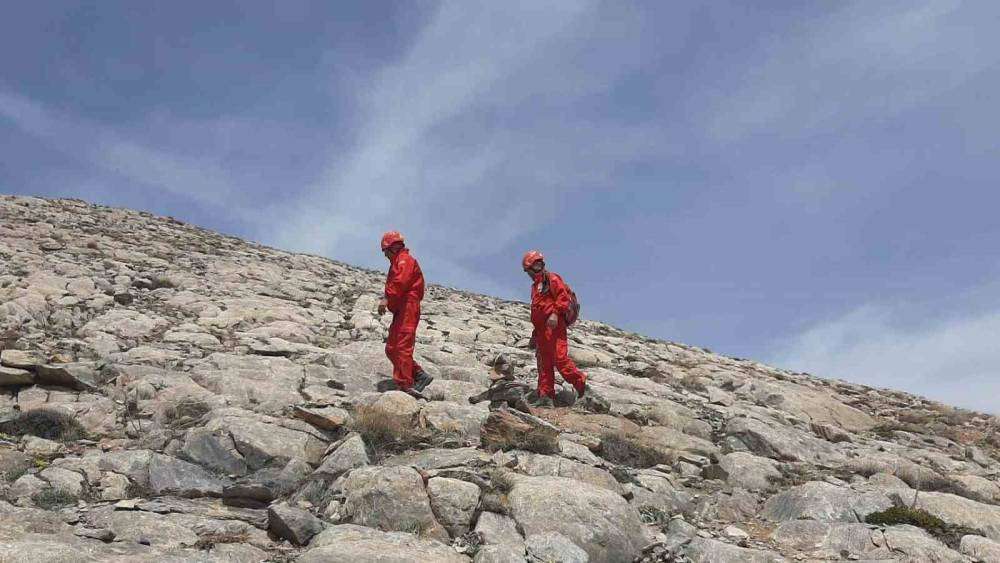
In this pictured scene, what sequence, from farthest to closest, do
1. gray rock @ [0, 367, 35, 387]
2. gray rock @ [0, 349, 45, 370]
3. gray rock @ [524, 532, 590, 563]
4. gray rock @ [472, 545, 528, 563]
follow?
1. gray rock @ [0, 349, 45, 370]
2. gray rock @ [0, 367, 35, 387]
3. gray rock @ [524, 532, 590, 563]
4. gray rock @ [472, 545, 528, 563]

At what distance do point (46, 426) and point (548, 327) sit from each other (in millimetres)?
7083

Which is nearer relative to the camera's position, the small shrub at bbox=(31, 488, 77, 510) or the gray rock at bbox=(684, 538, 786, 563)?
the small shrub at bbox=(31, 488, 77, 510)

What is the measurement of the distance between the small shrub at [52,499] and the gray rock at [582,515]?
414 cm

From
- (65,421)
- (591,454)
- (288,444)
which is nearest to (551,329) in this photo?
(591,454)

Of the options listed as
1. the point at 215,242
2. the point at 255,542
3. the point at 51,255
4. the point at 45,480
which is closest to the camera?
the point at 255,542

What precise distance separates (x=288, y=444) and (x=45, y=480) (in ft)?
8.01

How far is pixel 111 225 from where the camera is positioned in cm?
2512

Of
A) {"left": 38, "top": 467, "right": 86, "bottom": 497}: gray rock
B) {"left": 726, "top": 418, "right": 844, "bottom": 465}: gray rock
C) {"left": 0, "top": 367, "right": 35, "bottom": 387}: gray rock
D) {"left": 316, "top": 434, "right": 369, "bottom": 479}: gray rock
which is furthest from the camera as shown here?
{"left": 726, "top": 418, "right": 844, "bottom": 465}: gray rock

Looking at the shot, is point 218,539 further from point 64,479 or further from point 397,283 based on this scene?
point 397,283

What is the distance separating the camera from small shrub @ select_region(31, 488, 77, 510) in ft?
20.8

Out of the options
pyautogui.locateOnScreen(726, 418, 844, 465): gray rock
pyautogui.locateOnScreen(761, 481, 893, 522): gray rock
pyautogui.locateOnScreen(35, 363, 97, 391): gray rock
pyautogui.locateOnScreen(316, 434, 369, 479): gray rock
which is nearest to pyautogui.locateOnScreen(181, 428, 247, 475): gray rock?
pyautogui.locateOnScreen(316, 434, 369, 479): gray rock

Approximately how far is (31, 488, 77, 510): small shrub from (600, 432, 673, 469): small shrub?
6.03m

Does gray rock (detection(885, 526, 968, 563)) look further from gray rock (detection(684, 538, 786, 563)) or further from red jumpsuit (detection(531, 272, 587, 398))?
red jumpsuit (detection(531, 272, 587, 398))

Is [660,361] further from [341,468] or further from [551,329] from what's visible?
[341,468]
